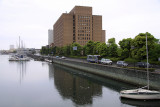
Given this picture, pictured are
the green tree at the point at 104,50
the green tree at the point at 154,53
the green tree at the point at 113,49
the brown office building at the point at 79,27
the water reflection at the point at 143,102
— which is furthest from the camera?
the brown office building at the point at 79,27

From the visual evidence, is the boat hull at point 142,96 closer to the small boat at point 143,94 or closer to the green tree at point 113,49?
the small boat at point 143,94

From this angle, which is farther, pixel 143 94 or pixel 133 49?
pixel 133 49

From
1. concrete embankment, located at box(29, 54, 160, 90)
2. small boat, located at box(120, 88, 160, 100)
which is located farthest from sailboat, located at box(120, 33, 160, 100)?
concrete embankment, located at box(29, 54, 160, 90)

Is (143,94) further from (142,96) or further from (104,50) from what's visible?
(104,50)

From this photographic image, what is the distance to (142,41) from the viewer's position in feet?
146

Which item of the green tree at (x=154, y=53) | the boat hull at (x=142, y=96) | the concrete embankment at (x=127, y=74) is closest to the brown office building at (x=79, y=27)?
the concrete embankment at (x=127, y=74)

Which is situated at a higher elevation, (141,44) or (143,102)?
(141,44)

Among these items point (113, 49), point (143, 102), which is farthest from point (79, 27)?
point (143, 102)

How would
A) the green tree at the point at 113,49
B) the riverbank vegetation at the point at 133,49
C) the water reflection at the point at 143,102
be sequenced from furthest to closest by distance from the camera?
the green tree at the point at 113,49 → the riverbank vegetation at the point at 133,49 → the water reflection at the point at 143,102

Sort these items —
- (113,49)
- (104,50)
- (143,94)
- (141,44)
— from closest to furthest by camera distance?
(143,94), (141,44), (113,49), (104,50)

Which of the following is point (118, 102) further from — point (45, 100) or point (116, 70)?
point (116, 70)

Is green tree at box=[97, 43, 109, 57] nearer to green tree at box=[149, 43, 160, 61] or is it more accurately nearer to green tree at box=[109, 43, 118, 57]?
green tree at box=[109, 43, 118, 57]

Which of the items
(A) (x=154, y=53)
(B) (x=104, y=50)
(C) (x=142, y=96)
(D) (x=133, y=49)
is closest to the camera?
(C) (x=142, y=96)

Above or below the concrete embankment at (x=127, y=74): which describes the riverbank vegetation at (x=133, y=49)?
above
